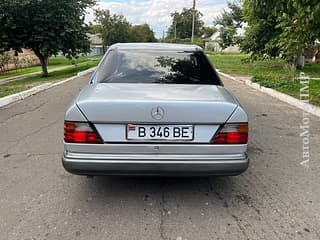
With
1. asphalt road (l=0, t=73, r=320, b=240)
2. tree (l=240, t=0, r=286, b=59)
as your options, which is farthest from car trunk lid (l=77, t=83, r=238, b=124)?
tree (l=240, t=0, r=286, b=59)

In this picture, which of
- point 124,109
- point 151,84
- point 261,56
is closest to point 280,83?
point 261,56

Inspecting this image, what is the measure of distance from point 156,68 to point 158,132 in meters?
1.25

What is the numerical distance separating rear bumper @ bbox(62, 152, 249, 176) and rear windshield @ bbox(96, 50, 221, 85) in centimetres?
109

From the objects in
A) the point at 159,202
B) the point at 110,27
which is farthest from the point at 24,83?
the point at 110,27

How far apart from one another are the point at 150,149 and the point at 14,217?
1394 millimetres

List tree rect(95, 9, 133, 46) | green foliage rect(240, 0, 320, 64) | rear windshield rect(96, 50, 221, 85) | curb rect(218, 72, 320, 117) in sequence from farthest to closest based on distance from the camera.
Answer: tree rect(95, 9, 133, 46), curb rect(218, 72, 320, 117), green foliage rect(240, 0, 320, 64), rear windshield rect(96, 50, 221, 85)

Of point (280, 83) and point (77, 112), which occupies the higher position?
point (77, 112)

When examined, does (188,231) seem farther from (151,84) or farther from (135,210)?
(151,84)

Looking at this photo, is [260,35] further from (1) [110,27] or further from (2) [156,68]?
(1) [110,27]

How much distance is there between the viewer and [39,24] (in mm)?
16344

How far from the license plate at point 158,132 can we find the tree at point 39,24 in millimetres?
15342

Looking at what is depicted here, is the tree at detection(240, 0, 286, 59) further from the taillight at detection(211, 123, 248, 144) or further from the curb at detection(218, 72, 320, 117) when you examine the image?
the taillight at detection(211, 123, 248, 144)

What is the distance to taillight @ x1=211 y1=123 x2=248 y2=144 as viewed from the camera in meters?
2.84

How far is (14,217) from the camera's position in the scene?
2.88 meters
